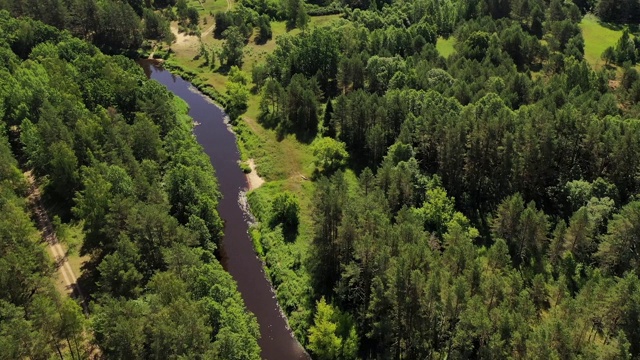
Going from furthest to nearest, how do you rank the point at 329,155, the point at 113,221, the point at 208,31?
the point at 208,31
the point at 329,155
the point at 113,221

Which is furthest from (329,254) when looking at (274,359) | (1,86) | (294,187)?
(1,86)

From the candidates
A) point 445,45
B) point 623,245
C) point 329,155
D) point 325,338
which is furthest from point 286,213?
point 445,45

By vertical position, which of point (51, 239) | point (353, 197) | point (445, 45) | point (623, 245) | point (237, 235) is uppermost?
point (445, 45)

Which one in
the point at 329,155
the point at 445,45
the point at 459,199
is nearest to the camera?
the point at 459,199

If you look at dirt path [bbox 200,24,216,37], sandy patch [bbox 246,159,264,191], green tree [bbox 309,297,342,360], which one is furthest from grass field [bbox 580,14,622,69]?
dirt path [bbox 200,24,216,37]

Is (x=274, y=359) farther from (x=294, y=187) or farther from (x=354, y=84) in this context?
(x=354, y=84)

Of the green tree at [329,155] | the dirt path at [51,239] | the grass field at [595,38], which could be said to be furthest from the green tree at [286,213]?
the grass field at [595,38]

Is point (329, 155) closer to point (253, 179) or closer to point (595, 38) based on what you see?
point (253, 179)
